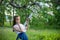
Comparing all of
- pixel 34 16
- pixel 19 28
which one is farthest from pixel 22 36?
pixel 34 16

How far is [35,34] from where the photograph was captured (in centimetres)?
312

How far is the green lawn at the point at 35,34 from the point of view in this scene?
3086mm

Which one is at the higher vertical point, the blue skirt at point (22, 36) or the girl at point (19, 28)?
the girl at point (19, 28)

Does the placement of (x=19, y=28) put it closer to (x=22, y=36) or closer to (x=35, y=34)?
(x=22, y=36)

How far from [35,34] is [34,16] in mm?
300

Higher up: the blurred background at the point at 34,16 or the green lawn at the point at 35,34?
the blurred background at the point at 34,16

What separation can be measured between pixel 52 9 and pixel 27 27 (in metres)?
0.52

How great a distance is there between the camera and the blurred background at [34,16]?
3.09 metres

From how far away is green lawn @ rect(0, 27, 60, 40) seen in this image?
3.09m

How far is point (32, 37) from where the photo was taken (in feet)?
10.2

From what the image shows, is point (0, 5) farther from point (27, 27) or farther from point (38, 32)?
point (38, 32)

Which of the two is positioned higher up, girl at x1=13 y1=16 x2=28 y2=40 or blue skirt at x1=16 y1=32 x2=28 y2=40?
girl at x1=13 y1=16 x2=28 y2=40

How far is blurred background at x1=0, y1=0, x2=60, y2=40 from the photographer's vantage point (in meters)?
3.09

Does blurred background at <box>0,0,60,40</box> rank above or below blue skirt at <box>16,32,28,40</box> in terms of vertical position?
above
